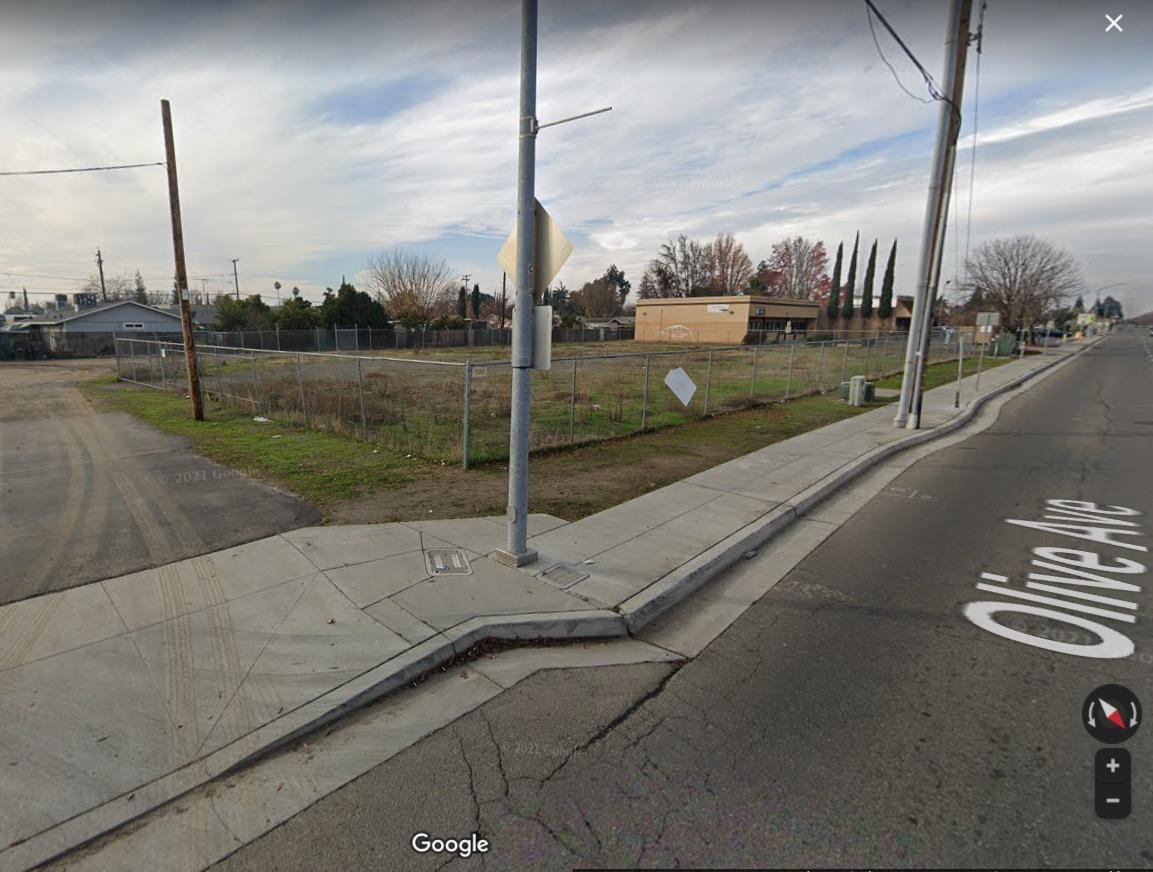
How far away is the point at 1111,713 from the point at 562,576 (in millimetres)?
3606

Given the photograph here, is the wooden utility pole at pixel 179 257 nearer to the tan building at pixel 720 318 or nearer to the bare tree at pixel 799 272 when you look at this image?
the tan building at pixel 720 318

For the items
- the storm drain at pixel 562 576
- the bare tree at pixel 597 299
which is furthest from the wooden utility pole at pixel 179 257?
the bare tree at pixel 597 299

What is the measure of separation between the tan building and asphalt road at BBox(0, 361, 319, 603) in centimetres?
5408

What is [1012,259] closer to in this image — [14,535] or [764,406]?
[764,406]

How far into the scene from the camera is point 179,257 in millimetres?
12367

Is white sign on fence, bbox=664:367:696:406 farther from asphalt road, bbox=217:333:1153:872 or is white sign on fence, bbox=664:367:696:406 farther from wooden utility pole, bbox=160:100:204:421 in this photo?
wooden utility pole, bbox=160:100:204:421

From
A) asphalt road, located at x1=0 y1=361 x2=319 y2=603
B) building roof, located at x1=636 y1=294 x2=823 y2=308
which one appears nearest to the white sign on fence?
asphalt road, located at x1=0 y1=361 x2=319 y2=603

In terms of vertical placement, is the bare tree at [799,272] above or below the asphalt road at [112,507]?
above


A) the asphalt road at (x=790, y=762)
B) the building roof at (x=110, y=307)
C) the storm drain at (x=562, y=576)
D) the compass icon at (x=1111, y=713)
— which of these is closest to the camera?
the asphalt road at (x=790, y=762)

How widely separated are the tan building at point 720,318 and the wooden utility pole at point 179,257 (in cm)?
5113

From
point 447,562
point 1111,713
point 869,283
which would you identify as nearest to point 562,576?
point 447,562

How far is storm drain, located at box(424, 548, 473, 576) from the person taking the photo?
486 cm

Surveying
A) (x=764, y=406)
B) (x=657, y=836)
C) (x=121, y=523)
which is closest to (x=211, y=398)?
(x=121, y=523)

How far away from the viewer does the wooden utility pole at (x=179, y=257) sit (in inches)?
464
